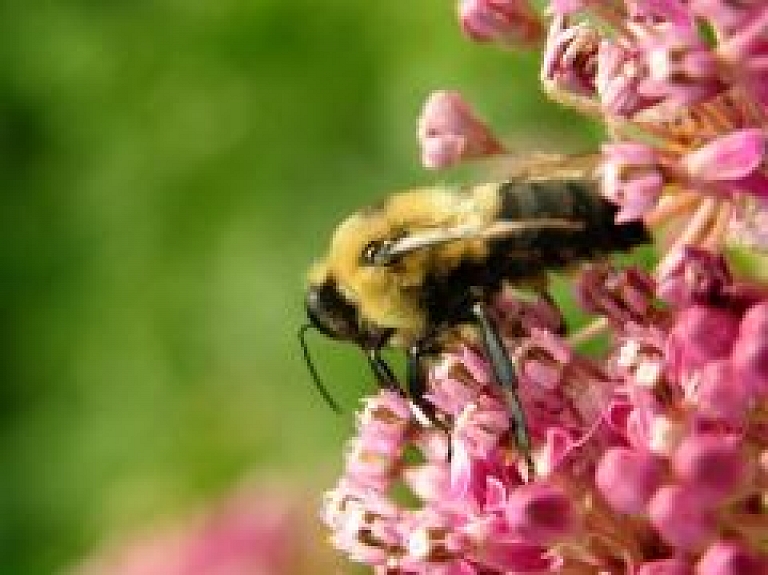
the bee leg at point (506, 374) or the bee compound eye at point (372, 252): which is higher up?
the bee compound eye at point (372, 252)

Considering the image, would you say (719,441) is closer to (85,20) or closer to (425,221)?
(425,221)

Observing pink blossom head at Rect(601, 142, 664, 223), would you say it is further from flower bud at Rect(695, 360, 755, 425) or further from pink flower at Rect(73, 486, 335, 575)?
pink flower at Rect(73, 486, 335, 575)

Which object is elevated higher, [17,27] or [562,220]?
[17,27]

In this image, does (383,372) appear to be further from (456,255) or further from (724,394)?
(724,394)

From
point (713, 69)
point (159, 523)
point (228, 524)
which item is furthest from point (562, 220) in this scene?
point (159, 523)

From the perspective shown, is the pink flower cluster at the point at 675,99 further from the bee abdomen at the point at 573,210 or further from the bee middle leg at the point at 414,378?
the bee middle leg at the point at 414,378

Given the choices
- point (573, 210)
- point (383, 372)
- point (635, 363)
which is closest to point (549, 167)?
point (573, 210)

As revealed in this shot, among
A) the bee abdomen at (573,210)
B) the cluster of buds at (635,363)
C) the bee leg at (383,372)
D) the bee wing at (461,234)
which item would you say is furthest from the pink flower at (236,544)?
the bee abdomen at (573,210)
